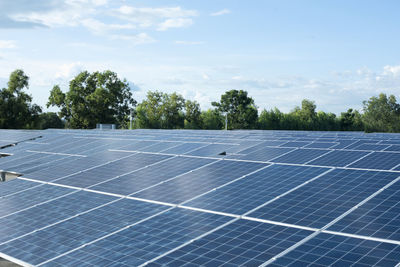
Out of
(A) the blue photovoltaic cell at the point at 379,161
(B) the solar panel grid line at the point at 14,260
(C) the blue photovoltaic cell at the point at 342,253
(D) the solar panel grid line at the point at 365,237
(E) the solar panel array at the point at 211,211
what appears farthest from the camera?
(A) the blue photovoltaic cell at the point at 379,161

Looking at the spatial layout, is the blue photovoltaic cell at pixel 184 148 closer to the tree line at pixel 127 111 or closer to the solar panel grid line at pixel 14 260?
the solar panel grid line at pixel 14 260

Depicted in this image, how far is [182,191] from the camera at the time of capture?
1413 centimetres

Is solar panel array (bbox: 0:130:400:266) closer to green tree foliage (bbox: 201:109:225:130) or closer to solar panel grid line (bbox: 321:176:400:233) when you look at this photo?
solar panel grid line (bbox: 321:176:400:233)

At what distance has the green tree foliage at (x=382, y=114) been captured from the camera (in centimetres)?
12950

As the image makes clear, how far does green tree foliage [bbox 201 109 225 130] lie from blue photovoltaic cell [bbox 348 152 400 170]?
83.3 meters

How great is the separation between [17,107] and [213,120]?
44624mm

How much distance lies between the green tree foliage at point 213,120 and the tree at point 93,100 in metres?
18.9

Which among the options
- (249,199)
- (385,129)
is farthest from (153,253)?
(385,129)

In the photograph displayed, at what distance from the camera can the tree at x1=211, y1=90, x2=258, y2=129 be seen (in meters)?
95.6

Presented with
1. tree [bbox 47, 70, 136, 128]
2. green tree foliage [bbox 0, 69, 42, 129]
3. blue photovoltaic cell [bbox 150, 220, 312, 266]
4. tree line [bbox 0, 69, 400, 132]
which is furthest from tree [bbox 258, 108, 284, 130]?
blue photovoltaic cell [bbox 150, 220, 312, 266]

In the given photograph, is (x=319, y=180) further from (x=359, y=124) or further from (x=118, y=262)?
(x=359, y=124)

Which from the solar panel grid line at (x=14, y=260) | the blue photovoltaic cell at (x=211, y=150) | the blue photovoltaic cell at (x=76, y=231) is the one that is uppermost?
the blue photovoltaic cell at (x=211, y=150)

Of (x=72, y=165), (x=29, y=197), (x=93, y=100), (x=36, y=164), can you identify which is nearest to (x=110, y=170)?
(x=72, y=165)

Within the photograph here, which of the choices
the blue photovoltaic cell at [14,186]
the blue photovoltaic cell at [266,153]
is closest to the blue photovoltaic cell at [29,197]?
the blue photovoltaic cell at [14,186]
